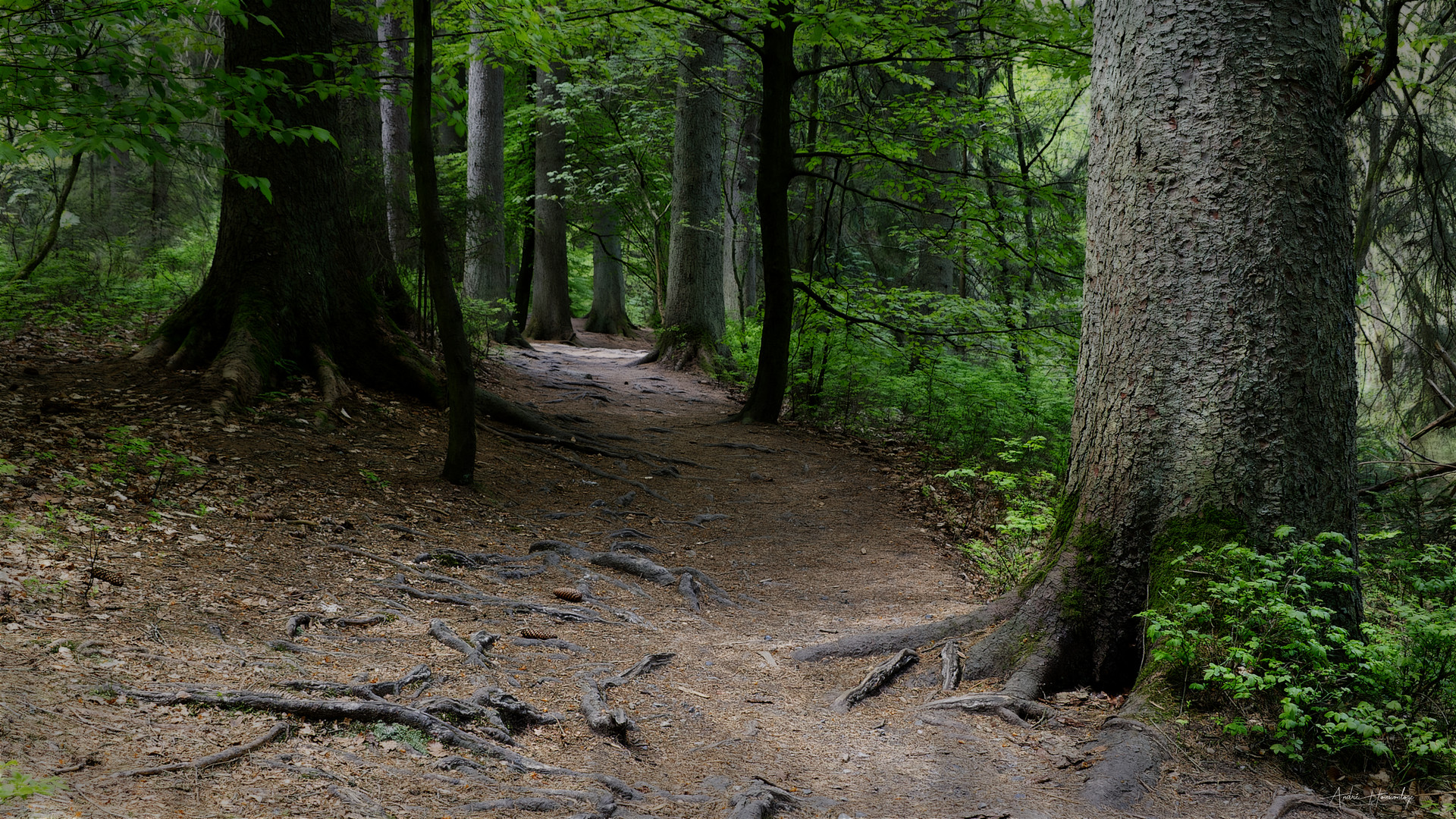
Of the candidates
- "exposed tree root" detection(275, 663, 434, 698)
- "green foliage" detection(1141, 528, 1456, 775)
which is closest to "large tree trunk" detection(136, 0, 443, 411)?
"exposed tree root" detection(275, 663, 434, 698)

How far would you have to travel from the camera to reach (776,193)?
1009 cm

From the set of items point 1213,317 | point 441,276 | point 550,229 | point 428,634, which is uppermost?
point 550,229

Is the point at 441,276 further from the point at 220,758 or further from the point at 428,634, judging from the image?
the point at 220,758

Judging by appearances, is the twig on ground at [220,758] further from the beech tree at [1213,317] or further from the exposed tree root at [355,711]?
the beech tree at [1213,317]

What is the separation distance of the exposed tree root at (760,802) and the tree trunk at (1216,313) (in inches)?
52.2

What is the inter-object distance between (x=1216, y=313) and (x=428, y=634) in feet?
13.1

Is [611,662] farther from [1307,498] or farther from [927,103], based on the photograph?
[927,103]

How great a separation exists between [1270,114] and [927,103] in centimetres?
700

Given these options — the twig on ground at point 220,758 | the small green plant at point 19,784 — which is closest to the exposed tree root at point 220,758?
the twig on ground at point 220,758

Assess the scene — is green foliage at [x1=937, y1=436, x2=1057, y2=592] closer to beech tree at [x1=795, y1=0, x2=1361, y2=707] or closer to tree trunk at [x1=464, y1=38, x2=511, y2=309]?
beech tree at [x1=795, y1=0, x2=1361, y2=707]

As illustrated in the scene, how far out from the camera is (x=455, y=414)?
6707 mm

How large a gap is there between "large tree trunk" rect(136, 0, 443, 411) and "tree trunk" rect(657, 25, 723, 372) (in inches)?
281

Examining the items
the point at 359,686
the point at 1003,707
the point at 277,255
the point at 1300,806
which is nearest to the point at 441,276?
the point at 277,255

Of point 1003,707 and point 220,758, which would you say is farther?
point 1003,707
